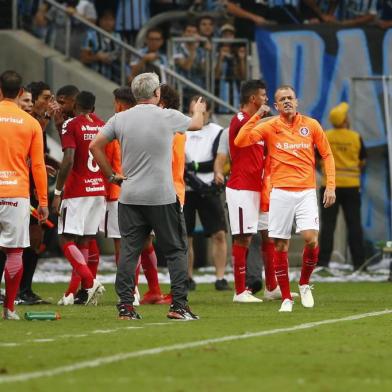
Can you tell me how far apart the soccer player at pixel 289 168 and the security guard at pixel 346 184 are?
706cm

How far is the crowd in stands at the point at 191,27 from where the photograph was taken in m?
24.2

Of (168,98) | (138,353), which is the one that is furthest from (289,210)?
(138,353)

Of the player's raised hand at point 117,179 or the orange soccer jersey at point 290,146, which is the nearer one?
the player's raised hand at point 117,179

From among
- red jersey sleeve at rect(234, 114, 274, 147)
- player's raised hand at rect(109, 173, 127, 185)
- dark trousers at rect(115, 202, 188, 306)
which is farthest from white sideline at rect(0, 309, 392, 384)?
red jersey sleeve at rect(234, 114, 274, 147)

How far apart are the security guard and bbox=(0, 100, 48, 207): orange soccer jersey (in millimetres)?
9028

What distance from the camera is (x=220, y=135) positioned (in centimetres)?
1848

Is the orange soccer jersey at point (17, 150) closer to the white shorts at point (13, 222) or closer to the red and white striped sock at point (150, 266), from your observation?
the white shorts at point (13, 222)

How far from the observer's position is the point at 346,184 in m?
22.1

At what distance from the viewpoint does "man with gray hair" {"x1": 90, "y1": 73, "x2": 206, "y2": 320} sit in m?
13.0

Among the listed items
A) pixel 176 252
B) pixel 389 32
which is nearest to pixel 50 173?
pixel 176 252

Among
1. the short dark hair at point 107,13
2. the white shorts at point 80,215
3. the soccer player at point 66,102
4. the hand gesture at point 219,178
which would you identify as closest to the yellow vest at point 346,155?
the hand gesture at point 219,178

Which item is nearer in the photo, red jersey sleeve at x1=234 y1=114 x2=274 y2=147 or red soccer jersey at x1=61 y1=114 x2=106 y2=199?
red jersey sleeve at x1=234 y1=114 x2=274 y2=147

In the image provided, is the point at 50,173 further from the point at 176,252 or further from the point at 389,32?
the point at 389,32

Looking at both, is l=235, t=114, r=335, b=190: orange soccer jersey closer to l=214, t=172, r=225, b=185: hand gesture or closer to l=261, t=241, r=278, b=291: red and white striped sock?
l=261, t=241, r=278, b=291: red and white striped sock
